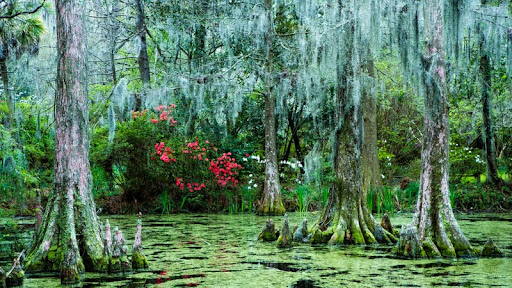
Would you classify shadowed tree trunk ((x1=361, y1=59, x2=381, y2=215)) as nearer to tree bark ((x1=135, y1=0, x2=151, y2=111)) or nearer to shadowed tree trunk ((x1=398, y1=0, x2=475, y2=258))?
shadowed tree trunk ((x1=398, y1=0, x2=475, y2=258))

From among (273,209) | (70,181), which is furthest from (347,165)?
(273,209)

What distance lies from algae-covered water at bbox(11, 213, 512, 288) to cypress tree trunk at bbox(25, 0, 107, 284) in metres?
0.36

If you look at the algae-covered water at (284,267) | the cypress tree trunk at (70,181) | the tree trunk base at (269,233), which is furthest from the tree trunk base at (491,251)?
the cypress tree trunk at (70,181)

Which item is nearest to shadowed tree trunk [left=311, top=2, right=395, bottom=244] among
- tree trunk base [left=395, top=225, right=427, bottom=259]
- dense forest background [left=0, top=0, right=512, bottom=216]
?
tree trunk base [left=395, top=225, right=427, bottom=259]

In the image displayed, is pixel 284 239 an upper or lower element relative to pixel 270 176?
lower

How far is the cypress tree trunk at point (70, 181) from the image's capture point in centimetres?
539

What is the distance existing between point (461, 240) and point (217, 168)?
24.5 ft

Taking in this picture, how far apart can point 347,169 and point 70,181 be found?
3850mm

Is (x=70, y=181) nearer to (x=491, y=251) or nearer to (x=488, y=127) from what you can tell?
(x=491, y=251)

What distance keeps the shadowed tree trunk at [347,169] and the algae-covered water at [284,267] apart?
0.35 metres

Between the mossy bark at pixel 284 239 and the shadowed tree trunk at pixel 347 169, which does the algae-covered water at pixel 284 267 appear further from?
the shadowed tree trunk at pixel 347 169

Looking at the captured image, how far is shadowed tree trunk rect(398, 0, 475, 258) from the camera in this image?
6059mm

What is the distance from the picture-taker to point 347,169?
7656 millimetres

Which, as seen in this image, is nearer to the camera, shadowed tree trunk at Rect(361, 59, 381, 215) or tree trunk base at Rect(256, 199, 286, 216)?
shadowed tree trunk at Rect(361, 59, 381, 215)
